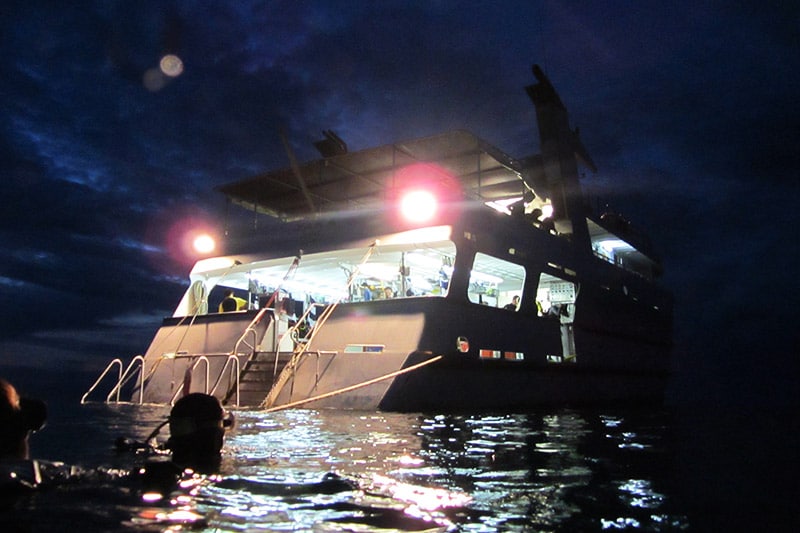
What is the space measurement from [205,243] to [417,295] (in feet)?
16.5

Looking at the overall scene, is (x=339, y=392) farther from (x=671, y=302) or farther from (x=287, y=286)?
(x=671, y=302)

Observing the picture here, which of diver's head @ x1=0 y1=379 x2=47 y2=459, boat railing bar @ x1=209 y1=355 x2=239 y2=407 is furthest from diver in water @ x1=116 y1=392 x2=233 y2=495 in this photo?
boat railing bar @ x1=209 y1=355 x2=239 y2=407

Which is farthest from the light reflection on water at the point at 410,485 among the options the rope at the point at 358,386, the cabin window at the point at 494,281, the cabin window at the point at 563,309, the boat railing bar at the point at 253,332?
the cabin window at the point at 494,281

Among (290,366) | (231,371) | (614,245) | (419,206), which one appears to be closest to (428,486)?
(290,366)

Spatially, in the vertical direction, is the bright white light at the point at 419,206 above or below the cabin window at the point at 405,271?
above

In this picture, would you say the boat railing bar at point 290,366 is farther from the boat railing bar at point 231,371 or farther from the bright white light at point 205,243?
the bright white light at point 205,243

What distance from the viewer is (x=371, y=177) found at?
15188 millimetres

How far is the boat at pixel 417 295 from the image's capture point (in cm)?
1006

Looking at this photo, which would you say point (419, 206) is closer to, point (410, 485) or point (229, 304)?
point (229, 304)

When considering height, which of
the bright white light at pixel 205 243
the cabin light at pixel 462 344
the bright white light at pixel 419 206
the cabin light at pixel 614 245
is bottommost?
the cabin light at pixel 462 344

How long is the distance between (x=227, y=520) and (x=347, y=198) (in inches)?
586

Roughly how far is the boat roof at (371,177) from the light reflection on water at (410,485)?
7.57m

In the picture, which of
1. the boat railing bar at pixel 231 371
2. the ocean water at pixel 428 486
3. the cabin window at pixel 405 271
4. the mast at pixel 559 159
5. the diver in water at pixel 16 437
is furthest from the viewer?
the mast at pixel 559 159

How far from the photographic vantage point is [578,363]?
46.1 ft
